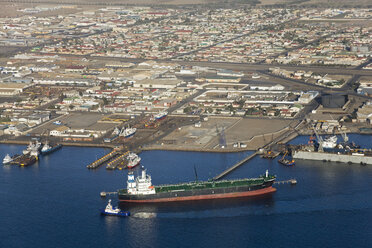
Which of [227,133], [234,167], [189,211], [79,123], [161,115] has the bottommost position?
[189,211]

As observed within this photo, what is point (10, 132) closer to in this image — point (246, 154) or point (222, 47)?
point (246, 154)

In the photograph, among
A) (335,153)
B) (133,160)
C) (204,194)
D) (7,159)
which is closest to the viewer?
(204,194)

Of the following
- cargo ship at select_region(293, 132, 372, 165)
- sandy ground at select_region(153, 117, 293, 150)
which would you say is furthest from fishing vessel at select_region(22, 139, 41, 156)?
cargo ship at select_region(293, 132, 372, 165)

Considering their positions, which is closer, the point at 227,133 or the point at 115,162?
the point at 115,162

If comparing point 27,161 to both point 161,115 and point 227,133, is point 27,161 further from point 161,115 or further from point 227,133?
point 227,133

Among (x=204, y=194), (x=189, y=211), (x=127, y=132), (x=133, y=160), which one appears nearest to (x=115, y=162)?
(x=133, y=160)

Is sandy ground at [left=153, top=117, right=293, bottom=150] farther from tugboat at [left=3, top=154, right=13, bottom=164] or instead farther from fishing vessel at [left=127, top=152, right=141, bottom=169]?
tugboat at [left=3, top=154, right=13, bottom=164]
